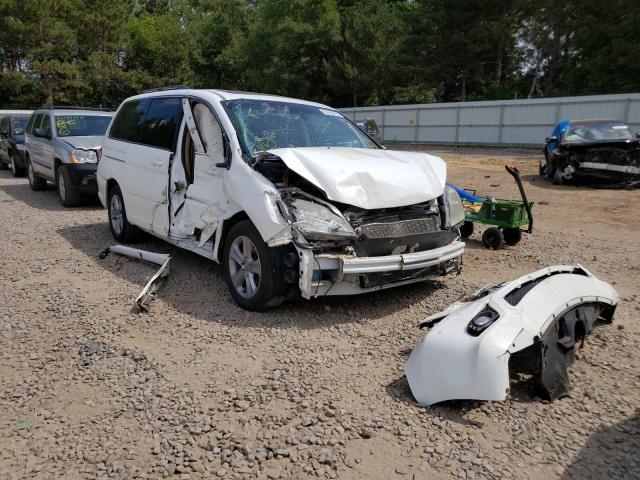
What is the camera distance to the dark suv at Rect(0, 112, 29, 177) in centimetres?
1518

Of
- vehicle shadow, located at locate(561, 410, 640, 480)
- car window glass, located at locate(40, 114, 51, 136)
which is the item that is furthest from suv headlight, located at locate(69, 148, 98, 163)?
vehicle shadow, located at locate(561, 410, 640, 480)

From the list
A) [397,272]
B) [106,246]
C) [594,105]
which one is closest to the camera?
[397,272]

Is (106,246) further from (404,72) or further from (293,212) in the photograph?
(404,72)

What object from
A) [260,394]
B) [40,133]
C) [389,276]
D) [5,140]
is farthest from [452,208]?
[5,140]

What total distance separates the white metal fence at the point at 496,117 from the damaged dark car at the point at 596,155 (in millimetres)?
6991

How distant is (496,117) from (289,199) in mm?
22092

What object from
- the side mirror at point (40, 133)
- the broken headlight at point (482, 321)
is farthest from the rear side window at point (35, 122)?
the broken headlight at point (482, 321)

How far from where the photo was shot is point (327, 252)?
4199 millimetres

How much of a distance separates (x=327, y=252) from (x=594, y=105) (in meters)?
20.0

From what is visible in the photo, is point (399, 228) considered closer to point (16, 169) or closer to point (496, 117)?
point (16, 169)

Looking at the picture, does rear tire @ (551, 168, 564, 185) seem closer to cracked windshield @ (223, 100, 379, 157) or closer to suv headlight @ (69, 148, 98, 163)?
cracked windshield @ (223, 100, 379, 157)

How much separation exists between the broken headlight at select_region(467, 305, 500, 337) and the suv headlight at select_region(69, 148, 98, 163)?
28.8 feet

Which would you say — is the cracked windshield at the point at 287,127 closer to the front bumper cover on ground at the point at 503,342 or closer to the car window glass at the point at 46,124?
the front bumper cover on ground at the point at 503,342

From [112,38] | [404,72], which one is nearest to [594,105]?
[404,72]
